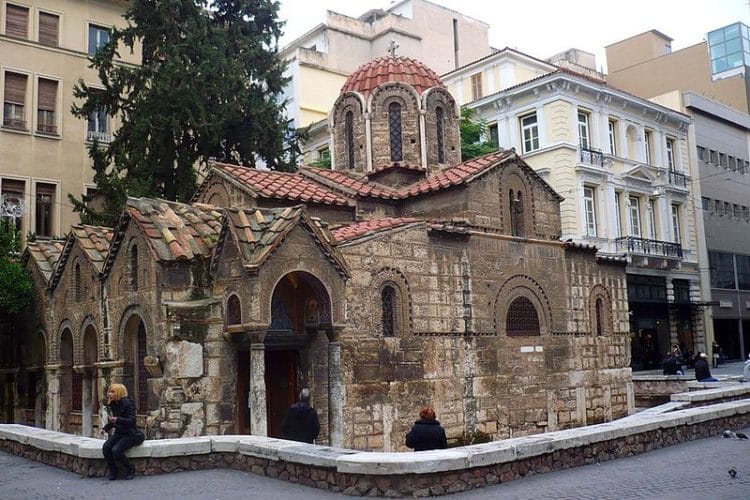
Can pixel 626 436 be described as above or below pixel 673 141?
below

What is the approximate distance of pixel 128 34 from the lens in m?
24.3

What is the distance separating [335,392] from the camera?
538 inches

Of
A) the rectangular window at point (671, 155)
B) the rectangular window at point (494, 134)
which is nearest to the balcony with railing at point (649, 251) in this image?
the rectangular window at point (671, 155)

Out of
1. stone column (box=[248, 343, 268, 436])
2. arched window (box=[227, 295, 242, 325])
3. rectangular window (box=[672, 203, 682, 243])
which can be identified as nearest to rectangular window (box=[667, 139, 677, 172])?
rectangular window (box=[672, 203, 682, 243])

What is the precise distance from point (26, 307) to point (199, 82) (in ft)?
27.9

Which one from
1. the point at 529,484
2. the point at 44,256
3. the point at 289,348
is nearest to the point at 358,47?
the point at 44,256

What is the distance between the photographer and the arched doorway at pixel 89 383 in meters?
16.5

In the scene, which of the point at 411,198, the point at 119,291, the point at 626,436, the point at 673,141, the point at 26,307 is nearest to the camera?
the point at 626,436

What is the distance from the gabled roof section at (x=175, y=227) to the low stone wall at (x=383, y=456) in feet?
12.1

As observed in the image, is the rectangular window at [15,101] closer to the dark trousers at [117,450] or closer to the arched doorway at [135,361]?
the arched doorway at [135,361]

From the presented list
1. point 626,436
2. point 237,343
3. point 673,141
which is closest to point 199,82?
point 237,343

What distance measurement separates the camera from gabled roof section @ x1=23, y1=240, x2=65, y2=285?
18.8 m

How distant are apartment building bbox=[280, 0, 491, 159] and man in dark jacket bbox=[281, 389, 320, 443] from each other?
94.7 feet

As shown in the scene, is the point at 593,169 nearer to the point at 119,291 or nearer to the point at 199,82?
the point at 199,82
